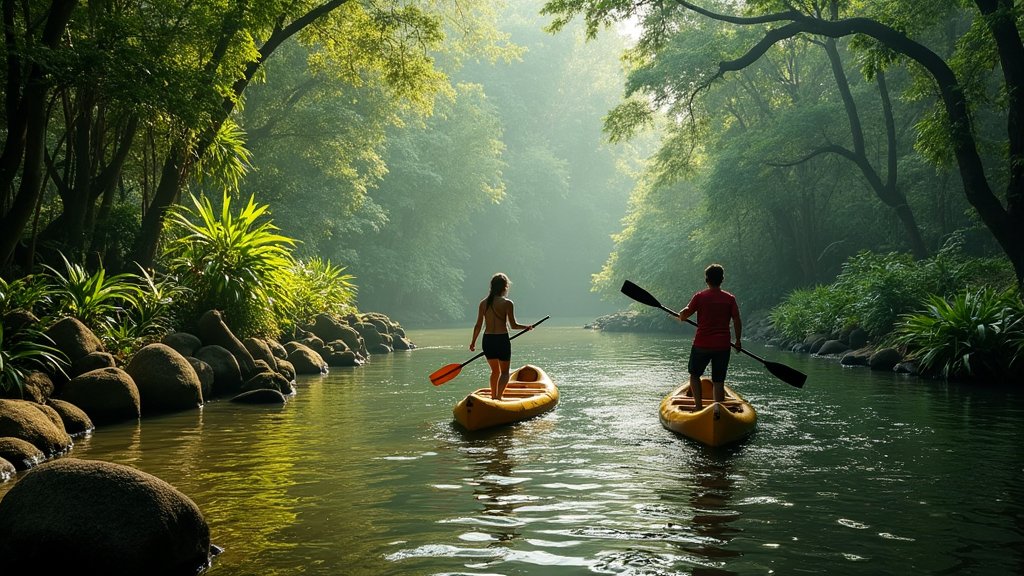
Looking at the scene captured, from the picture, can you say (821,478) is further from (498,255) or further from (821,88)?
(498,255)

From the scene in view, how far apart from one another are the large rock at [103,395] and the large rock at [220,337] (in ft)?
10.3

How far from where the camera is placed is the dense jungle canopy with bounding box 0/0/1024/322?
39.0 feet

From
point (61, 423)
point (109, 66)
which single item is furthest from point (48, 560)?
point (109, 66)

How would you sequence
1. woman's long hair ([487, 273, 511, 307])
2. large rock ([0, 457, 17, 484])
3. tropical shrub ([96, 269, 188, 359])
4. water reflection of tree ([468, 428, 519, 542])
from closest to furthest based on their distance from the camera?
water reflection of tree ([468, 428, 519, 542])
large rock ([0, 457, 17, 484])
woman's long hair ([487, 273, 511, 307])
tropical shrub ([96, 269, 188, 359])

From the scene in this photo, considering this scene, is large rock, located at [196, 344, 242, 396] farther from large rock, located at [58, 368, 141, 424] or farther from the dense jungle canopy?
the dense jungle canopy

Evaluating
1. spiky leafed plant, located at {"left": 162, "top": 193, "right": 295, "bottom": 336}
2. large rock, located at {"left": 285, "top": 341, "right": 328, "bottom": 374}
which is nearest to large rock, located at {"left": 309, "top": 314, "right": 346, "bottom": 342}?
large rock, located at {"left": 285, "top": 341, "right": 328, "bottom": 374}

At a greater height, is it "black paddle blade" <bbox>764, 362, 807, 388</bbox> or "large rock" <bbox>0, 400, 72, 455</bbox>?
"black paddle blade" <bbox>764, 362, 807, 388</bbox>

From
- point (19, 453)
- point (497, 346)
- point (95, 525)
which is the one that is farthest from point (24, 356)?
point (95, 525)

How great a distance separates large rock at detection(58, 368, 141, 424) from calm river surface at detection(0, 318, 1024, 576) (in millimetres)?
358

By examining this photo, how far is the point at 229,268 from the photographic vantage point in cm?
1355

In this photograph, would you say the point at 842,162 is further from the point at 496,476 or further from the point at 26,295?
the point at 26,295

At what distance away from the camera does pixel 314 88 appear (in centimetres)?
2719

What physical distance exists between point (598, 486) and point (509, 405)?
9.88 feet

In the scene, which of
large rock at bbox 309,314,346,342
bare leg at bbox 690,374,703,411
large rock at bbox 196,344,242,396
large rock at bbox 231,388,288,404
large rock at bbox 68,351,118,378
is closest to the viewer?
bare leg at bbox 690,374,703,411
